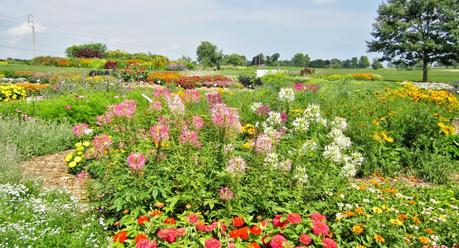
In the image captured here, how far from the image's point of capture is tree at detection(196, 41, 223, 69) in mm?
50606

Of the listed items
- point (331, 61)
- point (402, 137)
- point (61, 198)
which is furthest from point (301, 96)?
point (331, 61)

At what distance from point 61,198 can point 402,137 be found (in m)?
5.72

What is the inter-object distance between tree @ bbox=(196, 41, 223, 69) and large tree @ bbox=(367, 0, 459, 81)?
74.7 ft

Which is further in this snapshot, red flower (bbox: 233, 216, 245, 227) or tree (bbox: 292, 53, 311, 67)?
tree (bbox: 292, 53, 311, 67)

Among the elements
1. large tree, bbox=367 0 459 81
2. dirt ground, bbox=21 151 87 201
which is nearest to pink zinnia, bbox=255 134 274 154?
dirt ground, bbox=21 151 87 201

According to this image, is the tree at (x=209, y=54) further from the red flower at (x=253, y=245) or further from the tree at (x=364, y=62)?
the tree at (x=364, y=62)

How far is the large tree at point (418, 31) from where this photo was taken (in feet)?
95.1

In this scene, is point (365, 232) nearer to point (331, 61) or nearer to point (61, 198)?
point (61, 198)

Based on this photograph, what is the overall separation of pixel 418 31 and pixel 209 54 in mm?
29843

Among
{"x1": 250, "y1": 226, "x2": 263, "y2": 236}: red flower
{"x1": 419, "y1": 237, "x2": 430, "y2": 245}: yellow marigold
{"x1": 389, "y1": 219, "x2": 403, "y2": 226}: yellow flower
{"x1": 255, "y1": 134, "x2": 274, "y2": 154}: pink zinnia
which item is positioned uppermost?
{"x1": 255, "y1": 134, "x2": 274, "y2": 154}: pink zinnia

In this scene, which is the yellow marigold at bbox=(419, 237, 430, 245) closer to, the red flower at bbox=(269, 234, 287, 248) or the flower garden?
the flower garden

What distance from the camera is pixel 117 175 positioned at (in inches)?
154

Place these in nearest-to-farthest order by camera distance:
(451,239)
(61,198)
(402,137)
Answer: (451,239) → (61,198) → (402,137)

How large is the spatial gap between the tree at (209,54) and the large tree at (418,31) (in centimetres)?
2277
